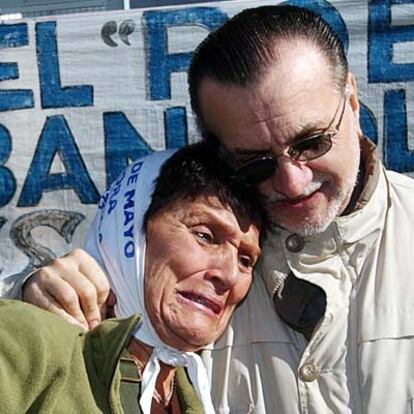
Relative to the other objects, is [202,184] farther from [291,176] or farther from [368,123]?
[368,123]

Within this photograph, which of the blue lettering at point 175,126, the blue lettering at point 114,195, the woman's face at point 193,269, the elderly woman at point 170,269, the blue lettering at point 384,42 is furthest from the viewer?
the blue lettering at point 175,126

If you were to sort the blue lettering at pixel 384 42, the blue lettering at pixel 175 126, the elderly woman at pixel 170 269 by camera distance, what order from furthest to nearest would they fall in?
1. the blue lettering at pixel 175 126
2. the blue lettering at pixel 384 42
3. the elderly woman at pixel 170 269

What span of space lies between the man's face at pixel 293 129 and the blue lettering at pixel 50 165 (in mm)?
1393

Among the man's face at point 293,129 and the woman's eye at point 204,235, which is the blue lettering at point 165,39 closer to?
the man's face at point 293,129

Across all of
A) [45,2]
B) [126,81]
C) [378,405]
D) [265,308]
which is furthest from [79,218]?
[378,405]

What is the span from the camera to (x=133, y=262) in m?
Answer: 1.61

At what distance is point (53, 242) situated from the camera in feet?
10.2

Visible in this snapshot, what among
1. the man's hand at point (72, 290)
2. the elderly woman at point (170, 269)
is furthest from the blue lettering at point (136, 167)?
the man's hand at point (72, 290)

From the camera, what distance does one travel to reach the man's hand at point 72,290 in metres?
1.54

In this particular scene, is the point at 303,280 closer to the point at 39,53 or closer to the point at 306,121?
the point at 306,121

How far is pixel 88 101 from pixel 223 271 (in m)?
1.57

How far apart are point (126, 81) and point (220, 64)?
138cm

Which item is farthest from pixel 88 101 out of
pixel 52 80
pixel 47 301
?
pixel 47 301

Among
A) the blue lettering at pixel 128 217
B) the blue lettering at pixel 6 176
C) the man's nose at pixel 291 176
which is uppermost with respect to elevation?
the man's nose at pixel 291 176
